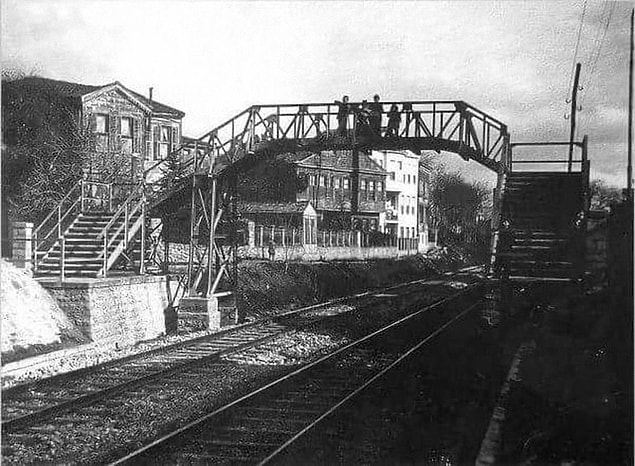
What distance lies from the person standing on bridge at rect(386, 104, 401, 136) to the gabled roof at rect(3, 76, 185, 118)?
2213 mm

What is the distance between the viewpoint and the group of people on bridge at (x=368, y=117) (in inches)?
277

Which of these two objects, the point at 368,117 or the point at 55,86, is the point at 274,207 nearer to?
the point at 368,117

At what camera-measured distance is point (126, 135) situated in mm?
9711

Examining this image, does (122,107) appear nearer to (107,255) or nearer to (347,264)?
(107,255)

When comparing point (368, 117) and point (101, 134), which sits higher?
point (101, 134)

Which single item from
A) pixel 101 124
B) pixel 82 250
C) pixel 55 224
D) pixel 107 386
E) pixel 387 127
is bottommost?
pixel 107 386

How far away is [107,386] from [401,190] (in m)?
4.45

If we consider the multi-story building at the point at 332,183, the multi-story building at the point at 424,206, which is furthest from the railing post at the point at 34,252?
the multi-story building at the point at 424,206

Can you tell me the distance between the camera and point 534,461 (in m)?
5.34

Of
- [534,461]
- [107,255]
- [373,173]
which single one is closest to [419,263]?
[373,173]

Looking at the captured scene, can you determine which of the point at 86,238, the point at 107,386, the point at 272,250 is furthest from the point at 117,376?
the point at 272,250

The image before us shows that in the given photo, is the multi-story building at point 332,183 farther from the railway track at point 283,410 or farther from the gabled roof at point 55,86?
the gabled roof at point 55,86

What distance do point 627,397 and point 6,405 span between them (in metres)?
5.60

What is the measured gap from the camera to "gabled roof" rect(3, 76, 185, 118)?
266 inches
